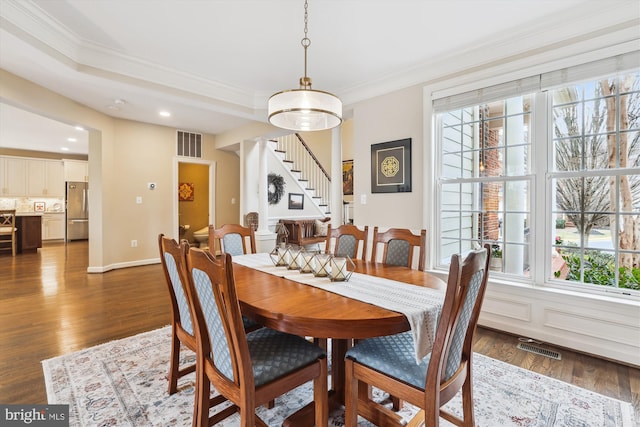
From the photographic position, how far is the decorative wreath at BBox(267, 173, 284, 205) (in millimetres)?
6504

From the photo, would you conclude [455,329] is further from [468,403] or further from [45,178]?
[45,178]

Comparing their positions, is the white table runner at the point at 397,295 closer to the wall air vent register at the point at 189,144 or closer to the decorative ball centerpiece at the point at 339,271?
the decorative ball centerpiece at the point at 339,271

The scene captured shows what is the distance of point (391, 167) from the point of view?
11.7 ft

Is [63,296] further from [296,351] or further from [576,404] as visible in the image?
[576,404]

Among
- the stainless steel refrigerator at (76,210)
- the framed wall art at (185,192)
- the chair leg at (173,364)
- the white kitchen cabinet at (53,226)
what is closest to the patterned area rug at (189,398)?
the chair leg at (173,364)

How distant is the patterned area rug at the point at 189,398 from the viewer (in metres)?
1.66

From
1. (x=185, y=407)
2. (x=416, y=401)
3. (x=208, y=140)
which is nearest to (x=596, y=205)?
(x=416, y=401)

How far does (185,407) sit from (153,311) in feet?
6.18

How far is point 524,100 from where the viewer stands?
279 centimetres

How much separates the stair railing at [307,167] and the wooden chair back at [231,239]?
4.28 metres

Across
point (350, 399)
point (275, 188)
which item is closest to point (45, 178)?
point (275, 188)

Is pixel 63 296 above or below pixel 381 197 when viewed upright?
below

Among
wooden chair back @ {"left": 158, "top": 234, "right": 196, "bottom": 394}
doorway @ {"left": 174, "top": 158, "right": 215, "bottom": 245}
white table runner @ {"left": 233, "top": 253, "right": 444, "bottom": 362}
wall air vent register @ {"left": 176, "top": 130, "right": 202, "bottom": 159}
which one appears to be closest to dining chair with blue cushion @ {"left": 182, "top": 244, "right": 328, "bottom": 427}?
wooden chair back @ {"left": 158, "top": 234, "right": 196, "bottom": 394}

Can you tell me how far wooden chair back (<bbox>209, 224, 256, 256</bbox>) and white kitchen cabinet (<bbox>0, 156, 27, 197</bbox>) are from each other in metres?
8.80
